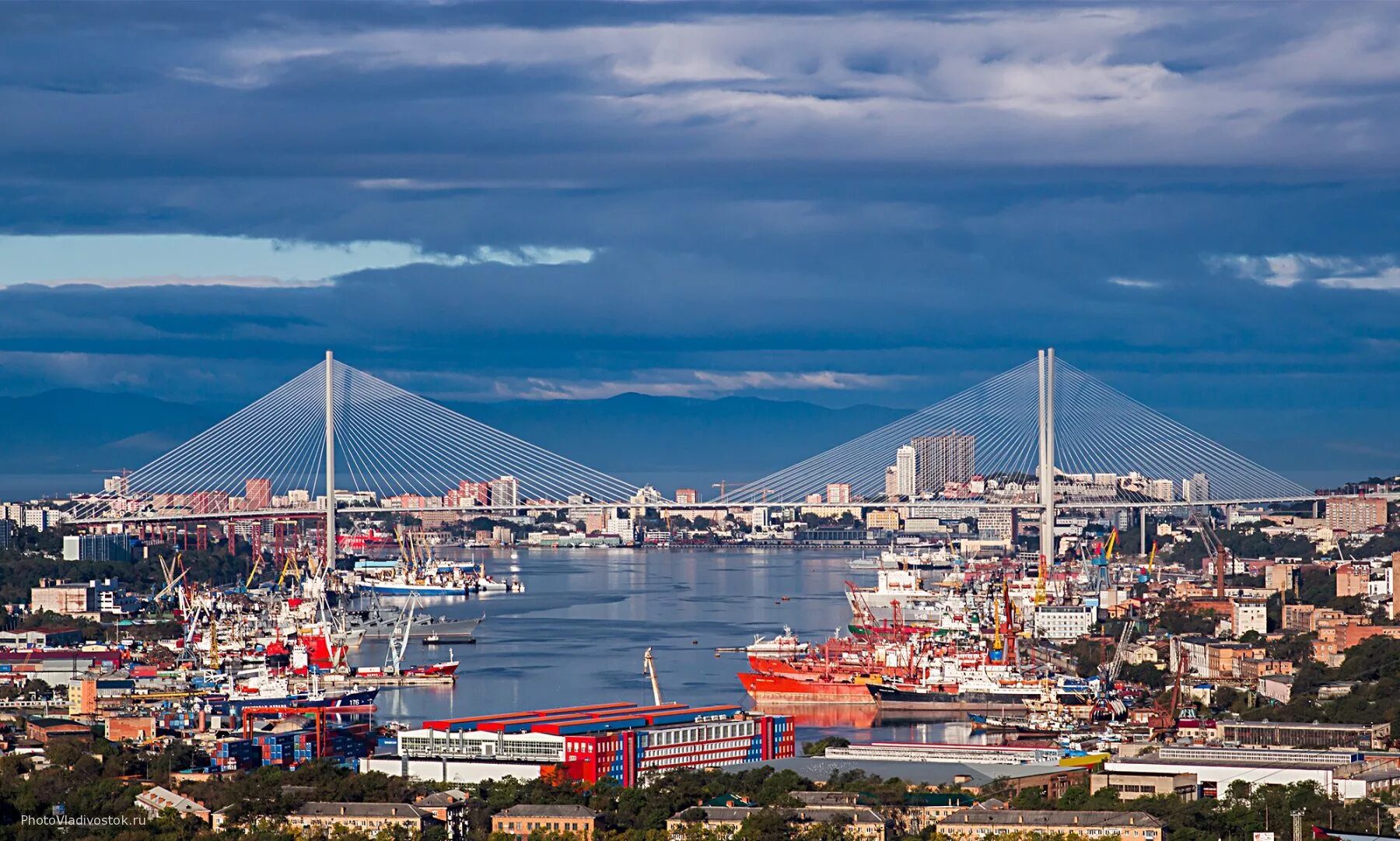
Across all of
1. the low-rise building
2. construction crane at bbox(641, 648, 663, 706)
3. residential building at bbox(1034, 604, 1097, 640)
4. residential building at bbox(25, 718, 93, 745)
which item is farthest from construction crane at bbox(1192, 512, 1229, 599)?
the low-rise building

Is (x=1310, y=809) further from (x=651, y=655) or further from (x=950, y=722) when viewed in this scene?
(x=651, y=655)

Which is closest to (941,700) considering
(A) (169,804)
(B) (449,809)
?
(B) (449,809)

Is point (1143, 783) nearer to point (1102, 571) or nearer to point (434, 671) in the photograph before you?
point (434, 671)

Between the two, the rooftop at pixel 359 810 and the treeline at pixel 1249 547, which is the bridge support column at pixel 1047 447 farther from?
the rooftop at pixel 359 810

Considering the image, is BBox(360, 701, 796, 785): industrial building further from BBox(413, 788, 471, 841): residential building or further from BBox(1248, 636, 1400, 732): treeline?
BBox(1248, 636, 1400, 732): treeline

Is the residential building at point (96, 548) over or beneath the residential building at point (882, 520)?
beneath

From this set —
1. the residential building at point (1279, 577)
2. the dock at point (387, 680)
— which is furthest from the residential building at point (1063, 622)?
the dock at point (387, 680)

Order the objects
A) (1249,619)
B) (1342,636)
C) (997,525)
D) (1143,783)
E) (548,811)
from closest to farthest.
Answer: (548,811) < (1143,783) < (1342,636) < (1249,619) < (997,525)
